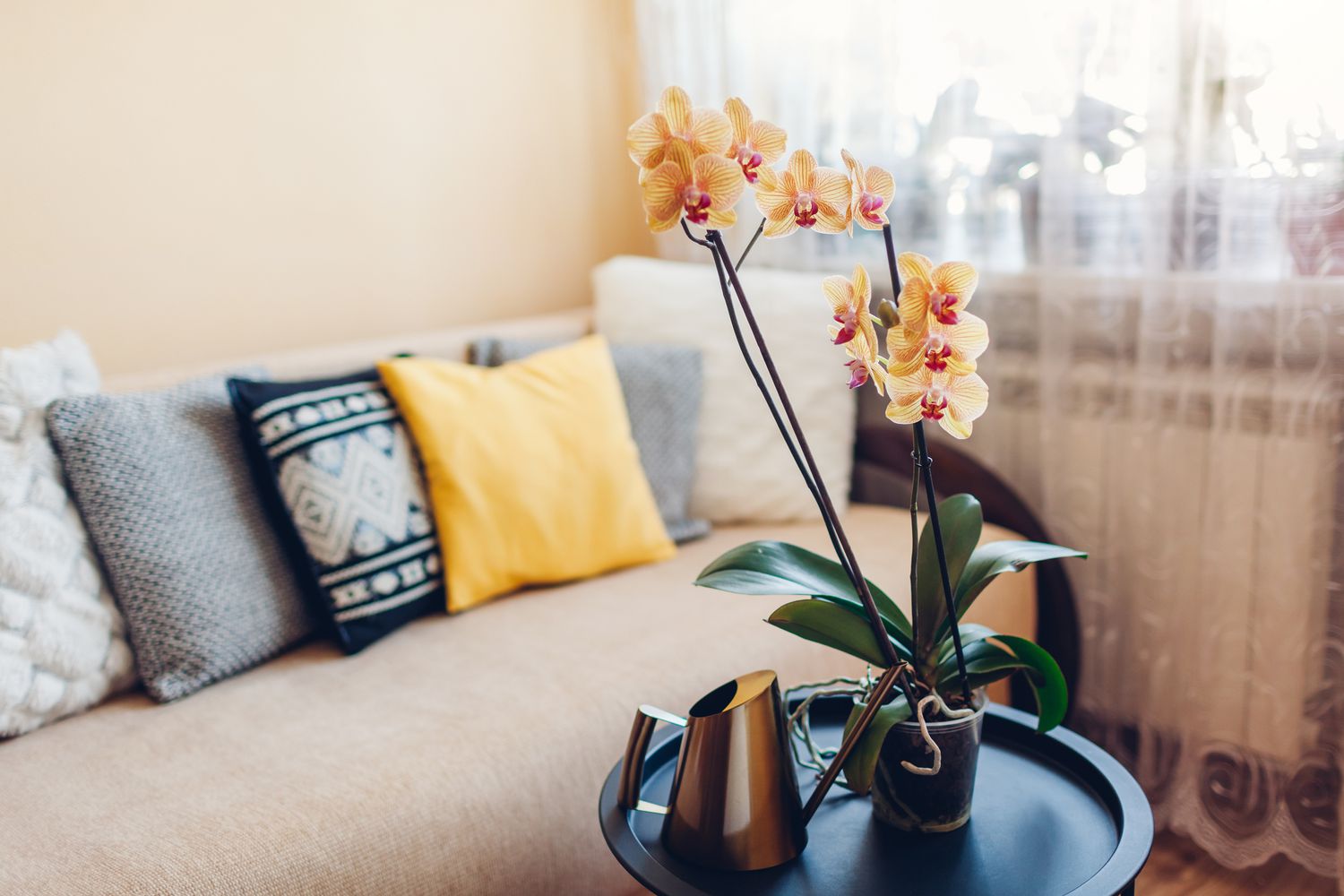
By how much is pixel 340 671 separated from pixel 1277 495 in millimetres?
1370

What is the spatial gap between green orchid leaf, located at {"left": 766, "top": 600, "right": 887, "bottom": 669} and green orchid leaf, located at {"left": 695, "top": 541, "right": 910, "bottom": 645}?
0.5 inches

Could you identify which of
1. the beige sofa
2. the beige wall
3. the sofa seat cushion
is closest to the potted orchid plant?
the beige sofa

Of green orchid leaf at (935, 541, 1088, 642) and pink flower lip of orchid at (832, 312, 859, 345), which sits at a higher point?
pink flower lip of orchid at (832, 312, 859, 345)

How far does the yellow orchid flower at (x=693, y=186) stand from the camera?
929 mm

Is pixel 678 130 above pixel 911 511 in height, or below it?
above

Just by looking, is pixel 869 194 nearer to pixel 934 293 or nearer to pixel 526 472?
pixel 934 293

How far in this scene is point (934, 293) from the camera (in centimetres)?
90

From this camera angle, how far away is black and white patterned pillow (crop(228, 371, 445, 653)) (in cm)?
159

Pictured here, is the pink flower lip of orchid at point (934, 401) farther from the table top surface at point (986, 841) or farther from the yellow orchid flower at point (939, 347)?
the table top surface at point (986, 841)

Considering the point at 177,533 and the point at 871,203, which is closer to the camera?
the point at 871,203

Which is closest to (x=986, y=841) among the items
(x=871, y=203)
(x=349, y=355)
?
(x=871, y=203)

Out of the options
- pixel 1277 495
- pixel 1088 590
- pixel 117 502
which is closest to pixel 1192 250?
pixel 1277 495

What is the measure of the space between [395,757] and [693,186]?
0.75m

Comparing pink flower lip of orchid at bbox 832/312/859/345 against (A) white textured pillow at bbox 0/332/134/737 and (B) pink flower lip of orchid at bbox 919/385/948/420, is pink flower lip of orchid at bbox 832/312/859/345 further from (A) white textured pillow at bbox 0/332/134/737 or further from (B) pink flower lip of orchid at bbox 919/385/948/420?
(A) white textured pillow at bbox 0/332/134/737
